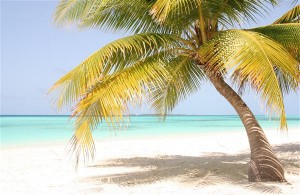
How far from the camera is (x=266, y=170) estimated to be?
5.65 metres

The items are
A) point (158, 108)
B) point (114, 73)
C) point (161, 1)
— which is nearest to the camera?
point (161, 1)

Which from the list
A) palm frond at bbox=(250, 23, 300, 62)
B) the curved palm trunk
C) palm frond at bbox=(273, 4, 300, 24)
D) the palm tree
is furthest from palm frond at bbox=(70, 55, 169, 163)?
palm frond at bbox=(273, 4, 300, 24)

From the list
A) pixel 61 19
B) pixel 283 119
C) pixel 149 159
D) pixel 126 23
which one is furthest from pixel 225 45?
pixel 149 159

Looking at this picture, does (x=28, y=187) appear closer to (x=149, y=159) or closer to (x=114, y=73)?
(x=114, y=73)

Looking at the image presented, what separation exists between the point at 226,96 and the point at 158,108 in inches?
85.5

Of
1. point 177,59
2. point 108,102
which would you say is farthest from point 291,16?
point 108,102

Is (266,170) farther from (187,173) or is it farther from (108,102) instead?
(108,102)

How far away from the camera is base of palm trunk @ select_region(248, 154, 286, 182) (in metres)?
5.63

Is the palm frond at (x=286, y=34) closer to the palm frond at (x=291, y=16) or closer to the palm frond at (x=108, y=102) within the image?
the palm frond at (x=291, y=16)

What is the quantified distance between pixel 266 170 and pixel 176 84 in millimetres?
2140

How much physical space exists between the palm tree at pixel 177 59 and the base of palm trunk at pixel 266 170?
0.05ft

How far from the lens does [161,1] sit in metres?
5.11

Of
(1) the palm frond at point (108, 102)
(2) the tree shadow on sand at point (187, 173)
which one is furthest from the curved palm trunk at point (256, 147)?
(1) the palm frond at point (108, 102)

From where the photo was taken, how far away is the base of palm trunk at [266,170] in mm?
5629
